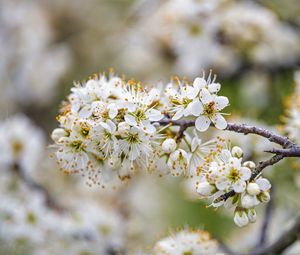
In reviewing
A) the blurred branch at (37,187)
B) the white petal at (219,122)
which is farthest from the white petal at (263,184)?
the blurred branch at (37,187)

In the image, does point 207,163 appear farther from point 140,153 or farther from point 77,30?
point 77,30

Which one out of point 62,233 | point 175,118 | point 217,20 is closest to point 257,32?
point 217,20

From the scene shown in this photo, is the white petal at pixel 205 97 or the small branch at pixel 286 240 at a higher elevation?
the white petal at pixel 205 97

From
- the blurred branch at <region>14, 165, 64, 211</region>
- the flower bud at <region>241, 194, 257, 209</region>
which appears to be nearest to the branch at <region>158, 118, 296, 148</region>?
the flower bud at <region>241, 194, 257, 209</region>

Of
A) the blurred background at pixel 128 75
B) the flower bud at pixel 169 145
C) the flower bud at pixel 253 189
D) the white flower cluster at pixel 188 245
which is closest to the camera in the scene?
the flower bud at pixel 253 189

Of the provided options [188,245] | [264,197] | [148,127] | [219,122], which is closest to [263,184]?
[264,197]

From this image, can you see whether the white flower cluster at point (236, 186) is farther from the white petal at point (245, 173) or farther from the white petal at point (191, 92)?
the white petal at point (191, 92)

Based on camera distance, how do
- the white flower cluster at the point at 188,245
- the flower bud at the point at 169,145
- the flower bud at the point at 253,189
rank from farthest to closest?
the white flower cluster at the point at 188,245
the flower bud at the point at 169,145
the flower bud at the point at 253,189

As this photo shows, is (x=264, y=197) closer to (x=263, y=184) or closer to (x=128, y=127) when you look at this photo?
(x=263, y=184)
